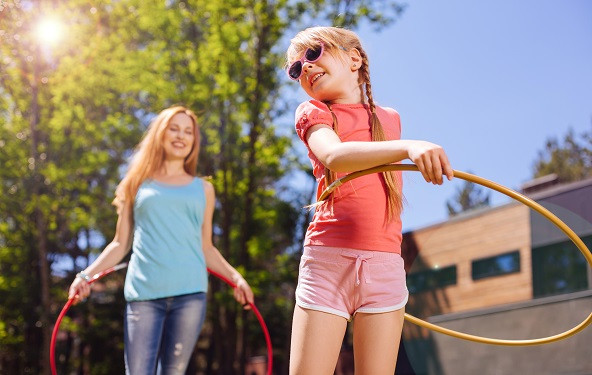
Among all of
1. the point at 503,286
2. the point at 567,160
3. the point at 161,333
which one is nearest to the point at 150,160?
the point at 161,333

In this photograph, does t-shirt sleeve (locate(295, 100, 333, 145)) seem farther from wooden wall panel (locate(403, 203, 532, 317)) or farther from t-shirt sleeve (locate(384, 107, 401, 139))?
wooden wall panel (locate(403, 203, 532, 317))

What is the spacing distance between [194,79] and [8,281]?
7608mm

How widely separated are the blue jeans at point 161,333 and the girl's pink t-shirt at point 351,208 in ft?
5.84

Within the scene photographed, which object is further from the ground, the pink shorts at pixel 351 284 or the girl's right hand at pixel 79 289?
the pink shorts at pixel 351 284

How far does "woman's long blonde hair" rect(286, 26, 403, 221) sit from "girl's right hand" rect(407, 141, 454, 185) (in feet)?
2.16

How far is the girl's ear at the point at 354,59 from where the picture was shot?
123 inches

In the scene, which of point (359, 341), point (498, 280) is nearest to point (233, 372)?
point (498, 280)

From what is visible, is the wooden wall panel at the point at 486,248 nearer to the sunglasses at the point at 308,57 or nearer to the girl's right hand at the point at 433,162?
the sunglasses at the point at 308,57

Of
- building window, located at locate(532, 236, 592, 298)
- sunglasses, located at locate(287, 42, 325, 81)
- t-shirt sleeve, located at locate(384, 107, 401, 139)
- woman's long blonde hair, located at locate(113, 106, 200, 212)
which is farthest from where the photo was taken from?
building window, located at locate(532, 236, 592, 298)

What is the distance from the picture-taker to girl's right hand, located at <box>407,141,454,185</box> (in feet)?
7.33

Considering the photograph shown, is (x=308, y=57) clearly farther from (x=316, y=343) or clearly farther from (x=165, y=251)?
(x=165, y=251)

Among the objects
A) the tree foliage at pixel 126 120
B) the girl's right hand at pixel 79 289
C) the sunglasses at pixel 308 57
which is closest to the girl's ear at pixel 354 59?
the sunglasses at pixel 308 57

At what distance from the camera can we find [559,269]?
12461 mm

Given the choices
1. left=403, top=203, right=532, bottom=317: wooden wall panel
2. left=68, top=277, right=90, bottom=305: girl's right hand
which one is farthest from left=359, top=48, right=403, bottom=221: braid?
left=403, top=203, right=532, bottom=317: wooden wall panel
